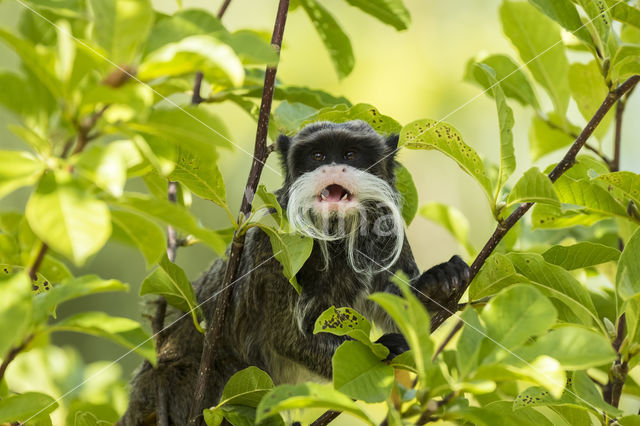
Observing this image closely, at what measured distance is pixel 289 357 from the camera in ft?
10.3

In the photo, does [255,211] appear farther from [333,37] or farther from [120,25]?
[333,37]

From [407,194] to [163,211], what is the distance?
1859 millimetres

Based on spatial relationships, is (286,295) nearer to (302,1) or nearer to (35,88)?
(302,1)

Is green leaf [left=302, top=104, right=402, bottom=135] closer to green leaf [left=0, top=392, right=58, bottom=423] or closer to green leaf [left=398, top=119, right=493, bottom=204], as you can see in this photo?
green leaf [left=398, top=119, right=493, bottom=204]

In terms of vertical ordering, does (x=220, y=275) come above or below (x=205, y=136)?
below

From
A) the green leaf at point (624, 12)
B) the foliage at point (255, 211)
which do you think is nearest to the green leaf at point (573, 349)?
the foliage at point (255, 211)

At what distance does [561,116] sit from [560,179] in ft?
1.62

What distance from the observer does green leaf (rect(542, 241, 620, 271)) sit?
2.23 m

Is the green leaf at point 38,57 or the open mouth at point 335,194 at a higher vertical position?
the green leaf at point 38,57

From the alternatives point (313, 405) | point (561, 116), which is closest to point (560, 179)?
point (561, 116)

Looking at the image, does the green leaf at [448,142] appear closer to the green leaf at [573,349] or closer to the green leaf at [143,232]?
the green leaf at [573,349]

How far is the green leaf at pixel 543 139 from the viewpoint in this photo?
3061 mm

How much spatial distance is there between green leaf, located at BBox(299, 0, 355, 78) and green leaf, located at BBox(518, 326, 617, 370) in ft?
5.42

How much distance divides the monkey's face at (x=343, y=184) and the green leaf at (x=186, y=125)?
1460 mm
